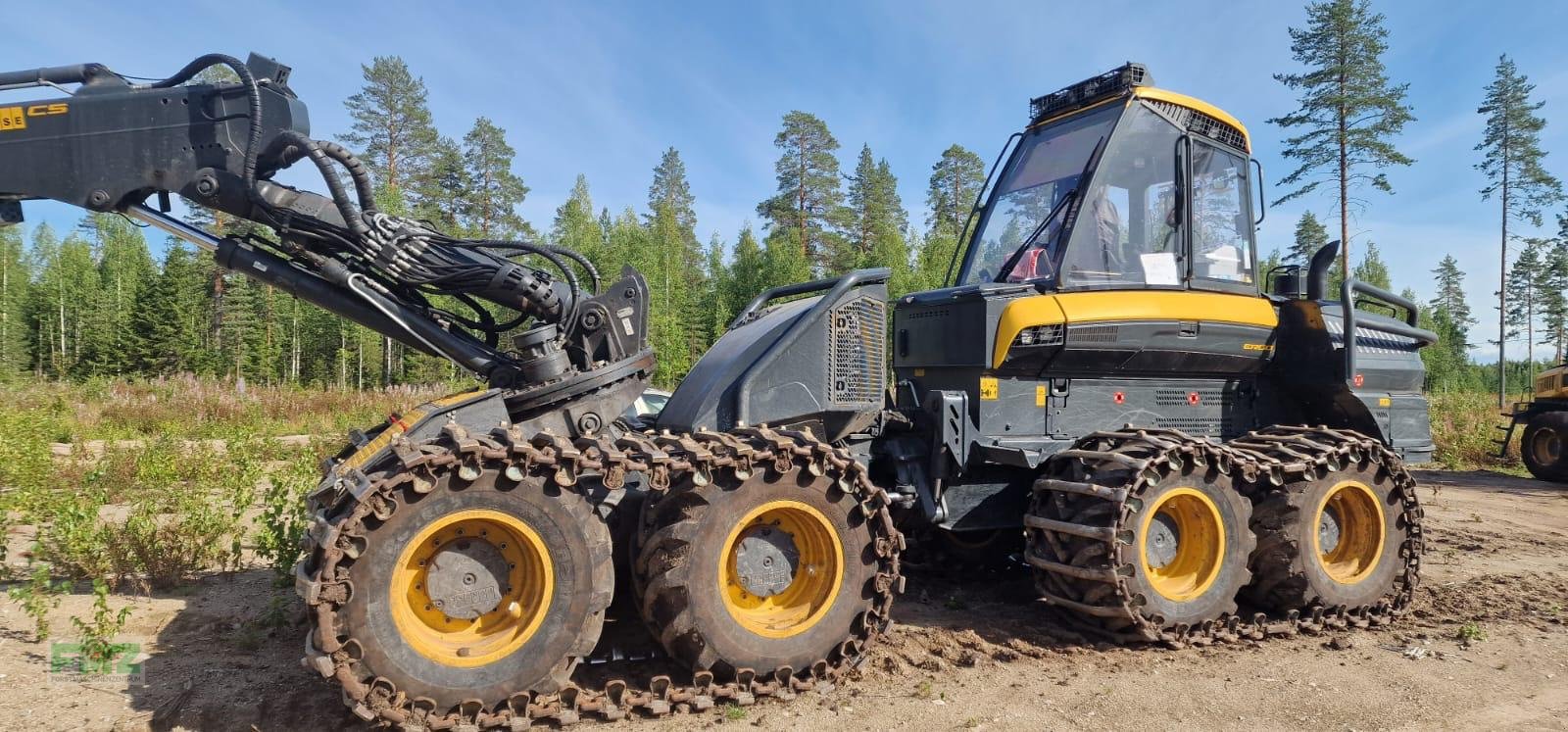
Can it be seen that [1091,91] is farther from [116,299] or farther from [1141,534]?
[116,299]

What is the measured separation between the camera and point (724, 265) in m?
48.2

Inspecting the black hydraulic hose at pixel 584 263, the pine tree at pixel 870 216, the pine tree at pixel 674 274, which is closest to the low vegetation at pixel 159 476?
the black hydraulic hose at pixel 584 263

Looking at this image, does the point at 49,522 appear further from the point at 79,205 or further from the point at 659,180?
the point at 659,180

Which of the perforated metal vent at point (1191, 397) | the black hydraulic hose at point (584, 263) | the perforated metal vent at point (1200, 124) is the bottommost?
the perforated metal vent at point (1191, 397)

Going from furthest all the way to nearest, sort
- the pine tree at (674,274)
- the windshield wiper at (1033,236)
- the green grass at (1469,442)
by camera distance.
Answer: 1. the pine tree at (674,274)
2. the green grass at (1469,442)
3. the windshield wiper at (1033,236)

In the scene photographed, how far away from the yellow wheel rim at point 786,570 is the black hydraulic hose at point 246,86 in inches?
120

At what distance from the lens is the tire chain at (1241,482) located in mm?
4730

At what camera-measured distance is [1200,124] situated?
600 cm

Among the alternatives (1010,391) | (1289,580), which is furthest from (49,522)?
(1289,580)

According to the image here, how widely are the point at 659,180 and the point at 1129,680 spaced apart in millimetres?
50919

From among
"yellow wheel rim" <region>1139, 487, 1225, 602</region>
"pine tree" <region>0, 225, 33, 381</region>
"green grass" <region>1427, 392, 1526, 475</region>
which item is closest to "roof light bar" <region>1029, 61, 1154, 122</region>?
"yellow wheel rim" <region>1139, 487, 1225, 602</region>

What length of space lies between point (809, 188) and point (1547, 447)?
3210 centimetres

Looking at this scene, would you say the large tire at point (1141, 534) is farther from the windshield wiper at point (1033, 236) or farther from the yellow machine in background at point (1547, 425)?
the yellow machine in background at point (1547, 425)

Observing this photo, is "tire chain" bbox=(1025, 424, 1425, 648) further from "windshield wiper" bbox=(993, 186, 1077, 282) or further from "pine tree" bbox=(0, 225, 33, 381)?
"pine tree" bbox=(0, 225, 33, 381)
